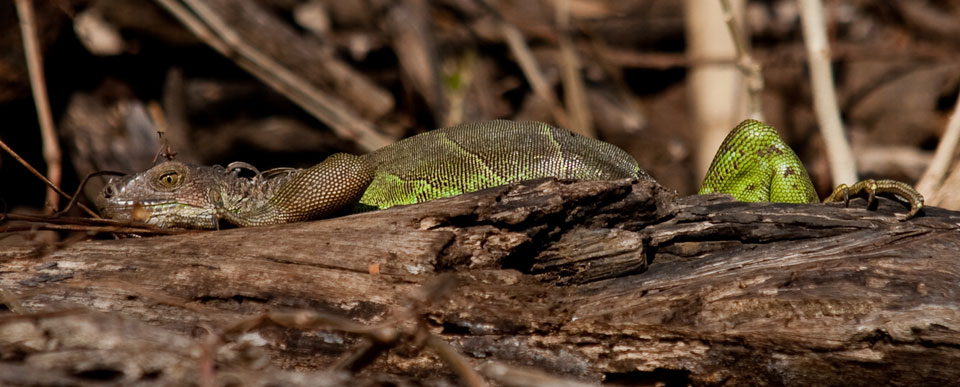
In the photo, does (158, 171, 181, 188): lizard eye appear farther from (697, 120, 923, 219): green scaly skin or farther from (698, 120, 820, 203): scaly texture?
(698, 120, 820, 203): scaly texture

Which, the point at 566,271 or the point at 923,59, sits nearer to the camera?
the point at 566,271

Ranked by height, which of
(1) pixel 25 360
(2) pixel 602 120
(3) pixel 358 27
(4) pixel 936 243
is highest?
(3) pixel 358 27

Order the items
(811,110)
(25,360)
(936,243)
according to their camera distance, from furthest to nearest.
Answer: (811,110)
(936,243)
(25,360)

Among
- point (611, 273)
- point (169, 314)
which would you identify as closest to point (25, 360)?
point (169, 314)

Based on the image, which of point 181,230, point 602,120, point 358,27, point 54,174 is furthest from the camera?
point 602,120

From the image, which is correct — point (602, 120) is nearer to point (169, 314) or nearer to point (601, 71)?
point (601, 71)

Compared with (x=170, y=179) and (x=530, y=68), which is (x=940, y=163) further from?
(x=530, y=68)
